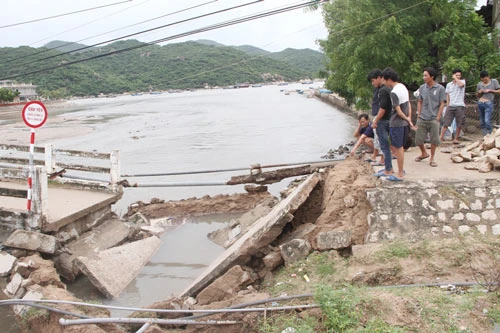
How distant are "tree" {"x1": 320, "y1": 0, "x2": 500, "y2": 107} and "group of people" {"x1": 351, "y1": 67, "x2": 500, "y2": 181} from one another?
13.3ft

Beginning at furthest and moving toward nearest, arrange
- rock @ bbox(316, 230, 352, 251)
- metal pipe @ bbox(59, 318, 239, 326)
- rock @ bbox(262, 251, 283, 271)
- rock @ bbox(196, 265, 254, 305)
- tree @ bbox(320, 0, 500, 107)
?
tree @ bbox(320, 0, 500, 107) < rock @ bbox(262, 251, 283, 271) < rock @ bbox(316, 230, 352, 251) < rock @ bbox(196, 265, 254, 305) < metal pipe @ bbox(59, 318, 239, 326)

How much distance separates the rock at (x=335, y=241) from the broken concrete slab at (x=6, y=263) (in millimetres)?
4928

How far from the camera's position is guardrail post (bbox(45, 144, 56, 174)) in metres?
10.2

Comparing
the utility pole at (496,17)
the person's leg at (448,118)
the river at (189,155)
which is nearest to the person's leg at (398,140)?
the person's leg at (448,118)

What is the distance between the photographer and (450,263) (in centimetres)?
544

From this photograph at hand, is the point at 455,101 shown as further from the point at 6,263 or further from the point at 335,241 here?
the point at 6,263

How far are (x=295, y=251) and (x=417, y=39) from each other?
37.4 feet

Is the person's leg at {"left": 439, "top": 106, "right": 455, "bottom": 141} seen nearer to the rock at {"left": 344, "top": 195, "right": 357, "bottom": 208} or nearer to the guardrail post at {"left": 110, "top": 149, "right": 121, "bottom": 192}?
the rock at {"left": 344, "top": 195, "right": 357, "bottom": 208}

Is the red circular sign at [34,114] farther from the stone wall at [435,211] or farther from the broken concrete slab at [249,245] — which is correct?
the stone wall at [435,211]

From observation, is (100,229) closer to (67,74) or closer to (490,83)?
(490,83)

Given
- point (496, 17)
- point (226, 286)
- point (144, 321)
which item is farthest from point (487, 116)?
point (144, 321)

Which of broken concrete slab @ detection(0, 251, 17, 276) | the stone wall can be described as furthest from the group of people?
broken concrete slab @ detection(0, 251, 17, 276)

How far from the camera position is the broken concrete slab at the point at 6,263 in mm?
7109

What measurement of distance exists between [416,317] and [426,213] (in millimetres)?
2217
